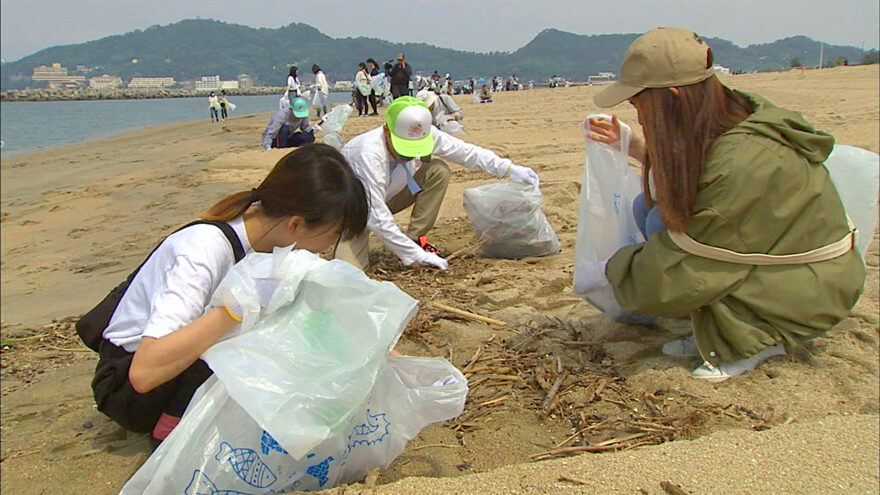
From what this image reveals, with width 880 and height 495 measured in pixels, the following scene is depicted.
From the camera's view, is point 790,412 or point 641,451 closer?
point 641,451

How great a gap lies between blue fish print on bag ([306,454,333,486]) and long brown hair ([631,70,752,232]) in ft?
3.85

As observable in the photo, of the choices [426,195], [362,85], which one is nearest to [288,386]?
[426,195]

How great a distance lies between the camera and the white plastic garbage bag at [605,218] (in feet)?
7.43

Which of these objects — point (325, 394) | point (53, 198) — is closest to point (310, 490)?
point (325, 394)

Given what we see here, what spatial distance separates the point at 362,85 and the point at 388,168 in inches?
432

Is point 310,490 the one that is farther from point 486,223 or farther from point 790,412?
point 486,223

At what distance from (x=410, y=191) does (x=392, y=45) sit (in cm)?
6342

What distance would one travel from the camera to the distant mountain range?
36406mm

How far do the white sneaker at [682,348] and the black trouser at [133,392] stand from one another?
144 cm

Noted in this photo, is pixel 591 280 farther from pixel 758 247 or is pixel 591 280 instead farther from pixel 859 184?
pixel 859 184

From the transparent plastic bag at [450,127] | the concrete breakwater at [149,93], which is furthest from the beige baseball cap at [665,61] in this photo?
the concrete breakwater at [149,93]

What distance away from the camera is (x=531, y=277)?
9.92 feet

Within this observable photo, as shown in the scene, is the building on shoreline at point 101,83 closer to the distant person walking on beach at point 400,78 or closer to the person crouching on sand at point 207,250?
the person crouching on sand at point 207,250

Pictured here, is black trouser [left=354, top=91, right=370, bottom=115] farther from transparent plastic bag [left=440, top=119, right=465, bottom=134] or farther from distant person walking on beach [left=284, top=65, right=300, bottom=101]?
transparent plastic bag [left=440, top=119, right=465, bottom=134]
